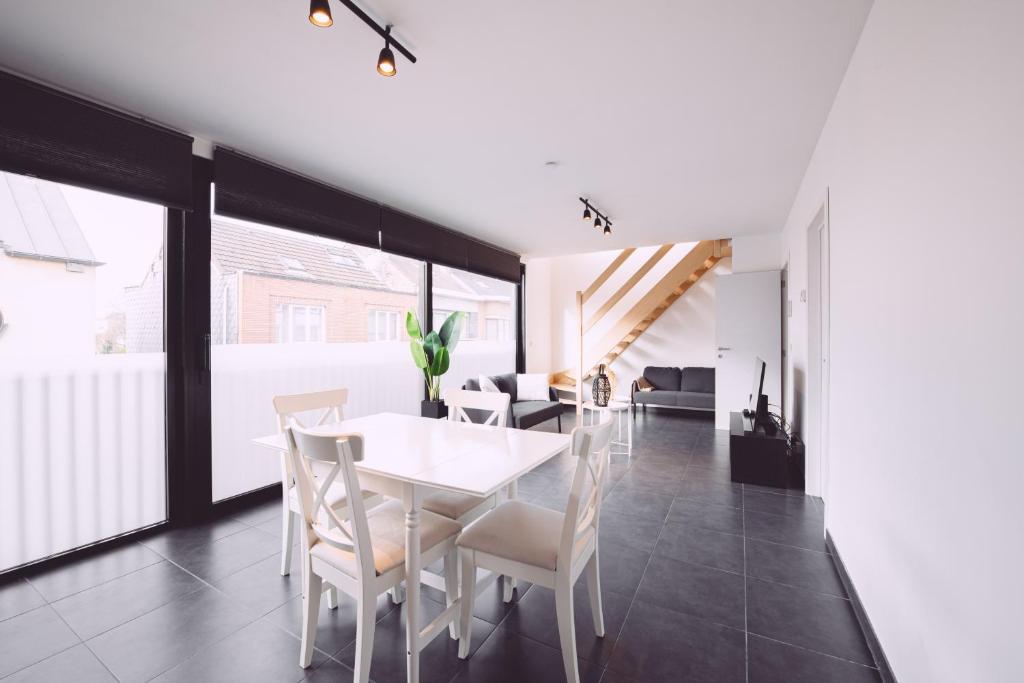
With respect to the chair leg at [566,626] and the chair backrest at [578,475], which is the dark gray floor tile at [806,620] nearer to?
the chair leg at [566,626]

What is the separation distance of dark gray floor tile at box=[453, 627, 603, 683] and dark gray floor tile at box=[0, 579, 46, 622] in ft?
6.79

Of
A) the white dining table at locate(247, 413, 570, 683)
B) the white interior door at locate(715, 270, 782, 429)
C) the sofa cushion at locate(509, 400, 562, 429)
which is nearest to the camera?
the white dining table at locate(247, 413, 570, 683)

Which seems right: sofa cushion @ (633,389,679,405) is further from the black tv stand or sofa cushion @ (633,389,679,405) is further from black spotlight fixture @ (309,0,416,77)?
black spotlight fixture @ (309,0,416,77)

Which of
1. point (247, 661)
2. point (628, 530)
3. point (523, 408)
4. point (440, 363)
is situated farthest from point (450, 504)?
point (523, 408)

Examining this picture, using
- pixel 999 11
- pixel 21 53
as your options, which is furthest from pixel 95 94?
pixel 999 11

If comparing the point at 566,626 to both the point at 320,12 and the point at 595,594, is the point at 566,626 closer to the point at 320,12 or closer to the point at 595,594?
the point at 595,594

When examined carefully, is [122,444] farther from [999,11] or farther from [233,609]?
[999,11]

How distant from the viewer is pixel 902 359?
1.45 m

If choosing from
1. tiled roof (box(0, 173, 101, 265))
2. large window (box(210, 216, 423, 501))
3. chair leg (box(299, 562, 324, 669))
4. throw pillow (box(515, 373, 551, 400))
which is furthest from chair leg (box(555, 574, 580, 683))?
throw pillow (box(515, 373, 551, 400))

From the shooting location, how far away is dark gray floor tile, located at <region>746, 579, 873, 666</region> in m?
1.72

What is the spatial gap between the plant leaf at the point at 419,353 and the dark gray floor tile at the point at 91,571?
2.54 m

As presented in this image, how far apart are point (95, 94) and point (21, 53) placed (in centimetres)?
32

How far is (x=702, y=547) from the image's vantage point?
2.54 metres

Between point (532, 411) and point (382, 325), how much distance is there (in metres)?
1.93
